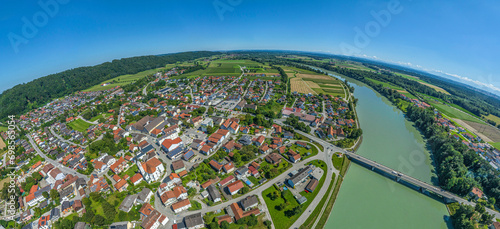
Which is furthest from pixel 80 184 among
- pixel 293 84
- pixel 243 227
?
pixel 293 84

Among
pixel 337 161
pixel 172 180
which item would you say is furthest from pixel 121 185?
pixel 337 161

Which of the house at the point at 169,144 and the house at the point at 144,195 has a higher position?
the house at the point at 169,144

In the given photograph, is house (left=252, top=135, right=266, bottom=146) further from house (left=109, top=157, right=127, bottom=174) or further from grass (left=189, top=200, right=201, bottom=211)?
house (left=109, top=157, right=127, bottom=174)

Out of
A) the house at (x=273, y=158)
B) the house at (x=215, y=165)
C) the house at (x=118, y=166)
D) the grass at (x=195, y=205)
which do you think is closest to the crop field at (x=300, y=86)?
the house at (x=273, y=158)

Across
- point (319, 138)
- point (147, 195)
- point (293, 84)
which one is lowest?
point (147, 195)

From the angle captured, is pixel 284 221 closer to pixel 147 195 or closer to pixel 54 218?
pixel 147 195

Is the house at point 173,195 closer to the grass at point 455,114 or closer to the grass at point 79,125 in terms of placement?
the grass at point 79,125

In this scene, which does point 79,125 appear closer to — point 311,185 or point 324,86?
point 311,185
